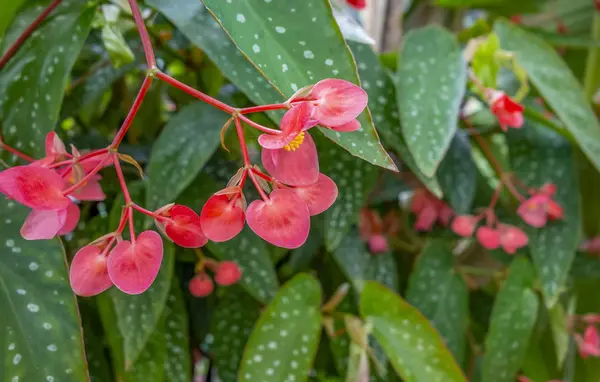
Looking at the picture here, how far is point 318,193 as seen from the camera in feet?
0.87

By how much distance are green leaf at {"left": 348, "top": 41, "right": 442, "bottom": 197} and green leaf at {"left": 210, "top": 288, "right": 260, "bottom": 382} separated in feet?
0.90

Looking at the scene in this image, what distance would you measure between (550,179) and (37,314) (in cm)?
61

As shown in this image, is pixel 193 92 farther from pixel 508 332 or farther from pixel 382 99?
pixel 508 332

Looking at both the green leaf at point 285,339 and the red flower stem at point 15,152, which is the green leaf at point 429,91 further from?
the red flower stem at point 15,152

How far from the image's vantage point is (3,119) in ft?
1.37

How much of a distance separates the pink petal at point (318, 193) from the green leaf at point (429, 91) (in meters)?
0.18

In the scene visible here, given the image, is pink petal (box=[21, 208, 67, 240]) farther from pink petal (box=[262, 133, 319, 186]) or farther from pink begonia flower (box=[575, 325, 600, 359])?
pink begonia flower (box=[575, 325, 600, 359])

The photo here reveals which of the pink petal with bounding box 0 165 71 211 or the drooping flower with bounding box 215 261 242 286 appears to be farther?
the drooping flower with bounding box 215 261 242 286

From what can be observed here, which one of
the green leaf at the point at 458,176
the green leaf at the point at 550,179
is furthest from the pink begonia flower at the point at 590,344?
the green leaf at the point at 458,176

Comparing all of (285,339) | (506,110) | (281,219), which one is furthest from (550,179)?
(281,219)

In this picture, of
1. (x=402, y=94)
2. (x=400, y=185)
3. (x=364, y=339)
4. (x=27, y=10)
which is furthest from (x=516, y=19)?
(x=27, y=10)

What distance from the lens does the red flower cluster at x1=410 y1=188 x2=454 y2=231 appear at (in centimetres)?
69

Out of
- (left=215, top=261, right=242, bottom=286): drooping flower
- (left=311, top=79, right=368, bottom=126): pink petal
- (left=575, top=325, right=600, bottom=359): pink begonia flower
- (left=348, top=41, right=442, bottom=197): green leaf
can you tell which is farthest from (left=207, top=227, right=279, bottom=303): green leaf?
(left=575, top=325, right=600, bottom=359): pink begonia flower

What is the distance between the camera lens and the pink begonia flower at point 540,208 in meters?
0.58
